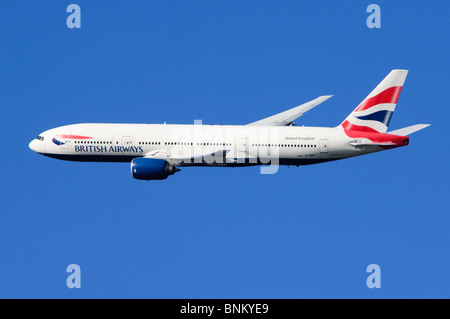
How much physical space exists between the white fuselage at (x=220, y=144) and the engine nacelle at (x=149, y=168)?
1.77 m

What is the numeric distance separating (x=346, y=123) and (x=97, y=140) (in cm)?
2116

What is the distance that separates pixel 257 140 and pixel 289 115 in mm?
7192

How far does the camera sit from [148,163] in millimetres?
62250

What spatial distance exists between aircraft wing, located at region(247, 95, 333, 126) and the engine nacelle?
424 inches

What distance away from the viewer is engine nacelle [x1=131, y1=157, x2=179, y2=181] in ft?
204

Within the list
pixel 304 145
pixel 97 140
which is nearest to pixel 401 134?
pixel 304 145

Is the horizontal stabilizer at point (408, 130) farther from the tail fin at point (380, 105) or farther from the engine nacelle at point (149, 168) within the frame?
the engine nacelle at point (149, 168)

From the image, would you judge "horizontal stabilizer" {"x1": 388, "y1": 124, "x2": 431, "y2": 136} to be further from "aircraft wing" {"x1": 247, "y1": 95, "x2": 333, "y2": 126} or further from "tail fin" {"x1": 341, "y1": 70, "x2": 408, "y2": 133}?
"aircraft wing" {"x1": 247, "y1": 95, "x2": 333, "y2": 126}

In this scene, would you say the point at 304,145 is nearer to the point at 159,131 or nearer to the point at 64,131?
the point at 159,131

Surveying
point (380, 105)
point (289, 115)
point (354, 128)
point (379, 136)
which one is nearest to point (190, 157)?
point (289, 115)

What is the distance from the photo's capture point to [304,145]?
64062 millimetres

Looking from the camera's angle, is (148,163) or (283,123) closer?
(148,163)

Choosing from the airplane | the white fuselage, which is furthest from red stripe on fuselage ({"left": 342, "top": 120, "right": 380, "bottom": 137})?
the white fuselage

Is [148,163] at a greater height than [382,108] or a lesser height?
lesser
